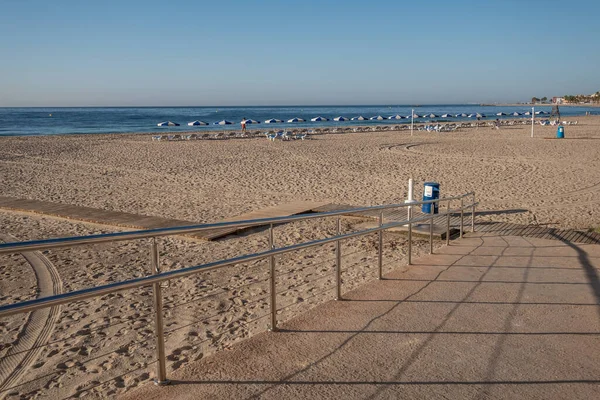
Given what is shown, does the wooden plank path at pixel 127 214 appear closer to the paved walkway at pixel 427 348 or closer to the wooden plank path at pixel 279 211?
the wooden plank path at pixel 279 211

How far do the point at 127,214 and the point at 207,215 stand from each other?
5.38 feet

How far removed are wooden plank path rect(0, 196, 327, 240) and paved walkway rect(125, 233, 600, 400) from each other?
455 cm

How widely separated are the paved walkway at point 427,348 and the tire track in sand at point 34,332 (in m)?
1.43

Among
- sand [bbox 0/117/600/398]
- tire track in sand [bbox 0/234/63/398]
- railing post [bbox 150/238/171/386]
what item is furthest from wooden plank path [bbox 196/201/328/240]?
railing post [bbox 150/238/171/386]

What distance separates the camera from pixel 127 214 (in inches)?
411

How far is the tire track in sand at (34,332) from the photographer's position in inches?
165

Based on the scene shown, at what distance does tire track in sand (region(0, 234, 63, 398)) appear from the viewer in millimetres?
4191

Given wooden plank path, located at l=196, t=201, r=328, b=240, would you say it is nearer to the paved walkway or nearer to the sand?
the sand

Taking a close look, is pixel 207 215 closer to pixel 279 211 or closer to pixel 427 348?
pixel 279 211

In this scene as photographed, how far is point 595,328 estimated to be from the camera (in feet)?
13.6


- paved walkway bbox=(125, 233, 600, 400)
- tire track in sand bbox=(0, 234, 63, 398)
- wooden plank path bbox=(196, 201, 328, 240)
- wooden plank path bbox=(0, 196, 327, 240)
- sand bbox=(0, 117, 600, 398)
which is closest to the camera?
paved walkway bbox=(125, 233, 600, 400)

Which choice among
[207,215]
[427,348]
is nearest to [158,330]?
[427,348]

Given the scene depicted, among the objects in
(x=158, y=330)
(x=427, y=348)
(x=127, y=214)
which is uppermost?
(x=158, y=330)

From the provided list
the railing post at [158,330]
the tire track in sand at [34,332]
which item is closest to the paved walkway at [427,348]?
the railing post at [158,330]
